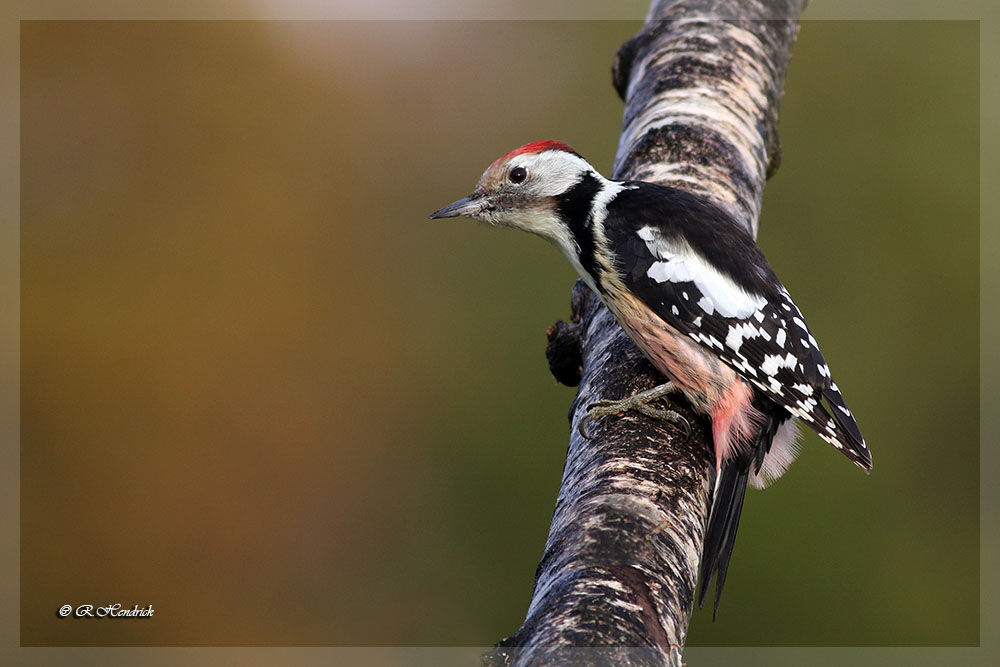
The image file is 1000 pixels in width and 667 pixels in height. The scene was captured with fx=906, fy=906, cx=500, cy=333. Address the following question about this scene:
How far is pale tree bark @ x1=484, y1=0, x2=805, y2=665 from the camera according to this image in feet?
3.87

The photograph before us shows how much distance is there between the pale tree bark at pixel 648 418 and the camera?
118cm

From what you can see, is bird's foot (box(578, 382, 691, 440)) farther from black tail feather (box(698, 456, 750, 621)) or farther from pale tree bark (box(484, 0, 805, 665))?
black tail feather (box(698, 456, 750, 621))

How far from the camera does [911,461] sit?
398 centimetres

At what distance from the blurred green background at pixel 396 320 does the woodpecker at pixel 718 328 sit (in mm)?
1807

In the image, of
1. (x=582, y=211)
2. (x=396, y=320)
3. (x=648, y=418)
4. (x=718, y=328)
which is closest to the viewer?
(x=648, y=418)

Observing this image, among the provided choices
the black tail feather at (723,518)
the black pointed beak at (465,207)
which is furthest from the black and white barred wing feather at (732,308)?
the black pointed beak at (465,207)

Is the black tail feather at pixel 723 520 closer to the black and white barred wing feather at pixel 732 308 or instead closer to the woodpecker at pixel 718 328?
the woodpecker at pixel 718 328

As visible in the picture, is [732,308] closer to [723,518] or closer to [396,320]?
[723,518]

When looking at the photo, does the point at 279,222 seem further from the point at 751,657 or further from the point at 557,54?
the point at 751,657

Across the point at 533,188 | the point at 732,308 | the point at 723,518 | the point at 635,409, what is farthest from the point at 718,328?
the point at 533,188

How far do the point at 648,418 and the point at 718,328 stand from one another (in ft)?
1.02

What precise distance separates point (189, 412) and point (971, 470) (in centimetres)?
363

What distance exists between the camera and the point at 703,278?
1.93 metres

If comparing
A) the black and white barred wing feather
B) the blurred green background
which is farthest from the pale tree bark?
the blurred green background
